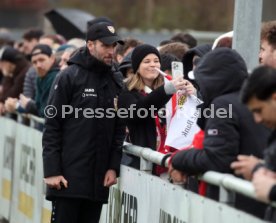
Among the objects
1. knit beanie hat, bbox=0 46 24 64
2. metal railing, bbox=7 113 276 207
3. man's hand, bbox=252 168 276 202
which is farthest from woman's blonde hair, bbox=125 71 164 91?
knit beanie hat, bbox=0 46 24 64

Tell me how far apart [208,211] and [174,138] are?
1.67 metres

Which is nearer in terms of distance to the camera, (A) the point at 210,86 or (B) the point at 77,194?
(A) the point at 210,86

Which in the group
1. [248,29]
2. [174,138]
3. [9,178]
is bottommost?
[9,178]

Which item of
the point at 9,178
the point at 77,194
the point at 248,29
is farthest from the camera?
the point at 9,178

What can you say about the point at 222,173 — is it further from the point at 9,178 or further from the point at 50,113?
the point at 9,178

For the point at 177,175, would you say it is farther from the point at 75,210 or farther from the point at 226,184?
Answer: the point at 75,210

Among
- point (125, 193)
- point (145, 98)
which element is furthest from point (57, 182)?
point (145, 98)

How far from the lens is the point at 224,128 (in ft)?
22.6

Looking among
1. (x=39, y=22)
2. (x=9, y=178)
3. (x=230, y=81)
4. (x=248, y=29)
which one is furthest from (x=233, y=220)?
(x=39, y=22)

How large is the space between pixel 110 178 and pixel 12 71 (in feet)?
20.8

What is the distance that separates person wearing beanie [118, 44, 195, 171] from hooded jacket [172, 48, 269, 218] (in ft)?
5.17

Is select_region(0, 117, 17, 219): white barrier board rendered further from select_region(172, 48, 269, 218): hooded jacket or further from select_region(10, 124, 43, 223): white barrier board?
select_region(172, 48, 269, 218): hooded jacket

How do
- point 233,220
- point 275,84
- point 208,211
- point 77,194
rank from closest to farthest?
point 275,84 → point 233,220 → point 208,211 → point 77,194

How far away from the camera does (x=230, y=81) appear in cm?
721
